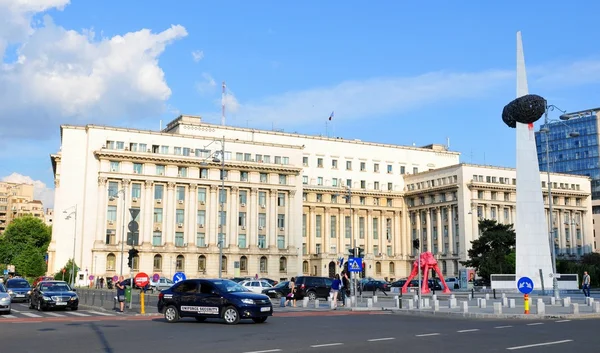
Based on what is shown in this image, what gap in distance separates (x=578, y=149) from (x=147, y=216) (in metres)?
107

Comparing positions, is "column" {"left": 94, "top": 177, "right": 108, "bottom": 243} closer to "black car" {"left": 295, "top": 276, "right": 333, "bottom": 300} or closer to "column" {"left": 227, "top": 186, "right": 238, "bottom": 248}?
"column" {"left": 227, "top": 186, "right": 238, "bottom": 248}

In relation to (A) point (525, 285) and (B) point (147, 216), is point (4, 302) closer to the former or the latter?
(A) point (525, 285)

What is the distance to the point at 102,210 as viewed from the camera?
266 ft

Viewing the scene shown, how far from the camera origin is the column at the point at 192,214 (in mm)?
86312

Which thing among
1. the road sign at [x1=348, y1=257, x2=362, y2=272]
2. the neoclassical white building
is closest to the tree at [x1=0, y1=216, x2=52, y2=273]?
the neoclassical white building

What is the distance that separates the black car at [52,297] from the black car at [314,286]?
1712 cm

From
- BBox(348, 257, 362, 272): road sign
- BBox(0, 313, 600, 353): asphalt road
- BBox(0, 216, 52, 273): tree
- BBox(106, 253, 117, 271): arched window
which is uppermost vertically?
BBox(0, 216, 52, 273): tree

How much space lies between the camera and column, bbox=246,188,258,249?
8988 centimetres

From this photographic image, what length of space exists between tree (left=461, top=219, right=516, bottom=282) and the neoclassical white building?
15880 millimetres

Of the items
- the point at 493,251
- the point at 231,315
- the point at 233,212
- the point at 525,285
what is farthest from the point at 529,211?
the point at 233,212

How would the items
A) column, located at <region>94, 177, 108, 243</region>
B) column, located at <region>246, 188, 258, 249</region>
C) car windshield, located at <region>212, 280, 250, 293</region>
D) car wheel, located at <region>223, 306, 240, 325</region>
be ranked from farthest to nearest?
column, located at <region>246, 188, 258, 249</region> < column, located at <region>94, 177, 108, 243</region> < car windshield, located at <region>212, 280, 250, 293</region> < car wheel, located at <region>223, 306, 240, 325</region>

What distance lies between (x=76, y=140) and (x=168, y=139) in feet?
39.4

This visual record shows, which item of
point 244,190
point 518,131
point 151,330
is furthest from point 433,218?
point 151,330

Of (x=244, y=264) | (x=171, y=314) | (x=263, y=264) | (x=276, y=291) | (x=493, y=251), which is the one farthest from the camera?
(x=263, y=264)
